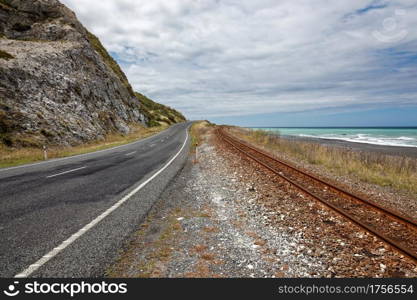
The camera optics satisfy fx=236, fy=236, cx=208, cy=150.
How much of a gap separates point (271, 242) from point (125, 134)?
1382 inches

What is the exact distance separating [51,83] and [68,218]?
26.3 meters

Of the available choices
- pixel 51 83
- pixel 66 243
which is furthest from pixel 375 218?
pixel 51 83

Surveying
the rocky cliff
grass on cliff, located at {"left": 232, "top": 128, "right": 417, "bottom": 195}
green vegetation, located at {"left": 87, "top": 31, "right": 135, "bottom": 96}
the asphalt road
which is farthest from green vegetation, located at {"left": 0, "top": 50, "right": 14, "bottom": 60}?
grass on cliff, located at {"left": 232, "top": 128, "right": 417, "bottom": 195}

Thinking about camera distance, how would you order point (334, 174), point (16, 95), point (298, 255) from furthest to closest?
point (16, 95), point (334, 174), point (298, 255)

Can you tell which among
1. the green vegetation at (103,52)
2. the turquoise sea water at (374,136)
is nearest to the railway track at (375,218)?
the turquoise sea water at (374,136)

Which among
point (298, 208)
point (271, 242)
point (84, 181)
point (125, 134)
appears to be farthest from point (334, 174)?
point (125, 134)

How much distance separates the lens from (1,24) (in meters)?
32.1

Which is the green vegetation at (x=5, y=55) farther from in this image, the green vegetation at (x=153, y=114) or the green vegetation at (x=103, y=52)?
the green vegetation at (x=153, y=114)

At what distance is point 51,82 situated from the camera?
25.7m

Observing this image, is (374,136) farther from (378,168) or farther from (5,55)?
(5,55)

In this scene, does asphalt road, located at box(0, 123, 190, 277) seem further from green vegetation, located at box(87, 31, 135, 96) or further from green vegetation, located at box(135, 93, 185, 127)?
green vegetation, located at box(135, 93, 185, 127)

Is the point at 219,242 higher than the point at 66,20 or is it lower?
lower

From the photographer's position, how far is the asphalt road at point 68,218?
11.4ft

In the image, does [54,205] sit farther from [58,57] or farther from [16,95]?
[58,57]
